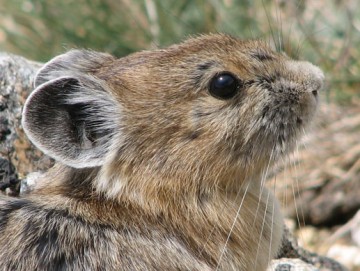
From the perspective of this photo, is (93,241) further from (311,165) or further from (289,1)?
(289,1)

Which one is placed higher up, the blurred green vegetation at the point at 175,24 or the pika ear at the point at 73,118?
the blurred green vegetation at the point at 175,24

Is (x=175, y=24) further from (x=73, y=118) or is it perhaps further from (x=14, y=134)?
(x=73, y=118)

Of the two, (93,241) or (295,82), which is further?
(295,82)

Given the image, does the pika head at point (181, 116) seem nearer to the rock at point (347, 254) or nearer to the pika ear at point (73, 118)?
the pika ear at point (73, 118)

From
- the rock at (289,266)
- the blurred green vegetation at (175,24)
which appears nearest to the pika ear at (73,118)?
the rock at (289,266)

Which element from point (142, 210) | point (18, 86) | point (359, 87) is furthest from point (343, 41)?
point (142, 210)

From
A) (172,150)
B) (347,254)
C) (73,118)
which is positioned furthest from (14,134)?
(347,254)

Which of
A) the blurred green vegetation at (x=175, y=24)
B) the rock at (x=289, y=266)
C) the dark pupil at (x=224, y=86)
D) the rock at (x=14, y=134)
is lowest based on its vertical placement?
the rock at (x=289, y=266)
